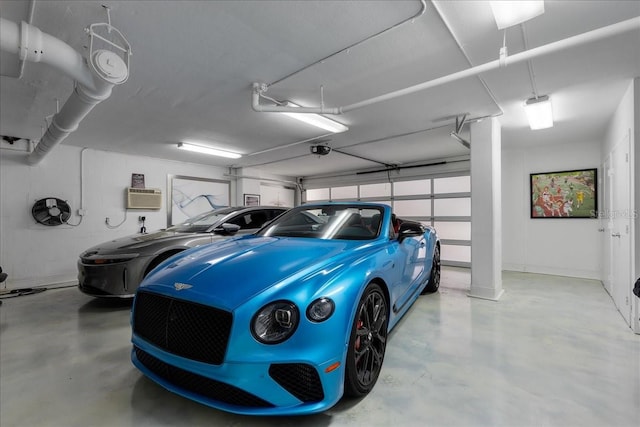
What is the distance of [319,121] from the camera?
155 inches

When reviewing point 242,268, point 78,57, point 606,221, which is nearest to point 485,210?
point 606,221

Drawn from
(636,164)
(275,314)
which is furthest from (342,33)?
(636,164)

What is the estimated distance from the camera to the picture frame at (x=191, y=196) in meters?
6.70

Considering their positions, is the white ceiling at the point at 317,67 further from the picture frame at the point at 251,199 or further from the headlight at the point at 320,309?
the picture frame at the point at 251,199

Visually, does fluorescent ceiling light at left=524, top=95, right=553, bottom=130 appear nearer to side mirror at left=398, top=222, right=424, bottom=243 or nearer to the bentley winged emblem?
side mirror at left=398, top=222, right=424, bottom=243

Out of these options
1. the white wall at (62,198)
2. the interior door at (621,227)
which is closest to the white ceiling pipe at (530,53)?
the interior door at (621,227)

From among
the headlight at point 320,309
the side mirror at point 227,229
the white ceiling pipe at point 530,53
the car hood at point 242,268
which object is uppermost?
the white ceiling pipe at point 530,53

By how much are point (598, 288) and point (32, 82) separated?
26.6 feet

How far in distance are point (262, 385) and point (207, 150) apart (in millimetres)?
5422

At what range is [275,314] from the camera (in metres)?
1.32

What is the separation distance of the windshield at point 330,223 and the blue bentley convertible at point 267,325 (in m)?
0.35

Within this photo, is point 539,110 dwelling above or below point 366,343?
above

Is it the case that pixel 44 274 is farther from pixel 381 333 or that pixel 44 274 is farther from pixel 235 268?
pixel 381 333

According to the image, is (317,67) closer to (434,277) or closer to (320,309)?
(320,309)
